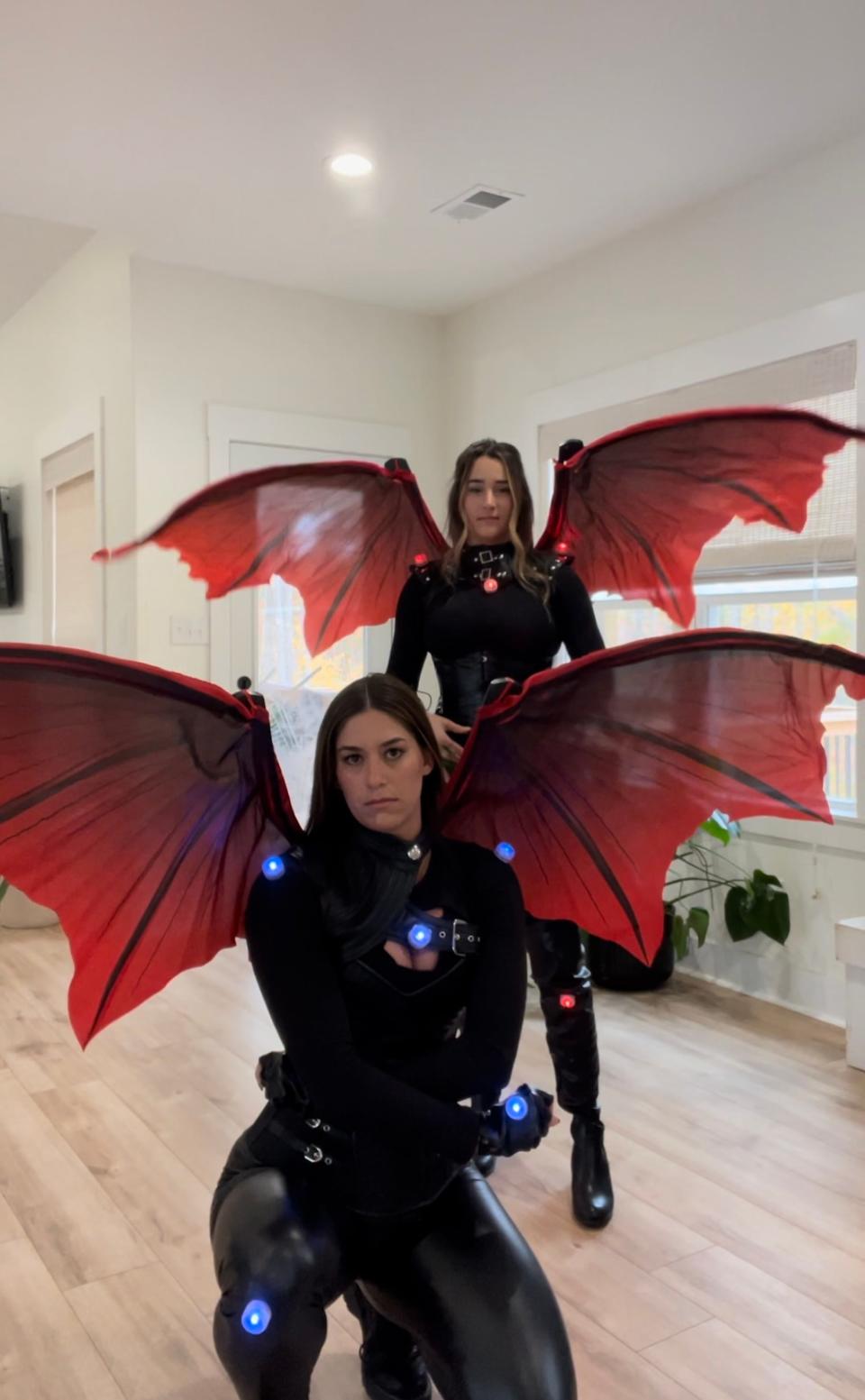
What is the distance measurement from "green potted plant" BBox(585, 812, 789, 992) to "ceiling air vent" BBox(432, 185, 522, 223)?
1.73 metres

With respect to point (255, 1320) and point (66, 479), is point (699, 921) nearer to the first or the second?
point (255, 1320)

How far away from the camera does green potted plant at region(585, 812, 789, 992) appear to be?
281 centimetres

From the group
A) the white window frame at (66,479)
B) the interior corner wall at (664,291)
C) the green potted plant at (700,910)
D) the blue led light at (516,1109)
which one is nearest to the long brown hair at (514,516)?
the blue led light at (516,1109)

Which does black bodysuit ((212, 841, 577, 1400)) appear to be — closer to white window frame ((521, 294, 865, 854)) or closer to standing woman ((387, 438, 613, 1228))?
standing woman ((387, 438, 613, 1228))

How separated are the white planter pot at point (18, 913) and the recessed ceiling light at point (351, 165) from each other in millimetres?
2457

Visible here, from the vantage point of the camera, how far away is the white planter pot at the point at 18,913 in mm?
3688

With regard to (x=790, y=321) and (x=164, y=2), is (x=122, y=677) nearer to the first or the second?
(x=164, y=2)

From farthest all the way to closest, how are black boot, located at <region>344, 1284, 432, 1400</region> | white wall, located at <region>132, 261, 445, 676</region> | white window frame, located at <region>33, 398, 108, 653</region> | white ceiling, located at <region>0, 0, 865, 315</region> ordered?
white window frame, located at <region>33, 398, 108, 653</region> → white wall, located at <region>132, 261, 445, 676</region> → white ceiling, located at <region>0, 0, 865, 315</region> → black boot, located at <region>344, 1284, 432, 1400</region>

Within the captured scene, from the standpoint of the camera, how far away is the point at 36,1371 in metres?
1.43

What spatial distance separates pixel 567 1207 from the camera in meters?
1.84

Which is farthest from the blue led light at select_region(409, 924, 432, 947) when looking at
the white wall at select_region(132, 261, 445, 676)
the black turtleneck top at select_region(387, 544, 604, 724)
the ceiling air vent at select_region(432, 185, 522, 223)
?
the white wall at select_region(132, 261, 445, 676)

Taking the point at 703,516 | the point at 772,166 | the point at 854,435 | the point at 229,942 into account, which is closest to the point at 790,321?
the point at 772,166

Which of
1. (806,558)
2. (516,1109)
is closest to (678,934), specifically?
(806,558)

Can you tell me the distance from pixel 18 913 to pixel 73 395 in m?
1.86
